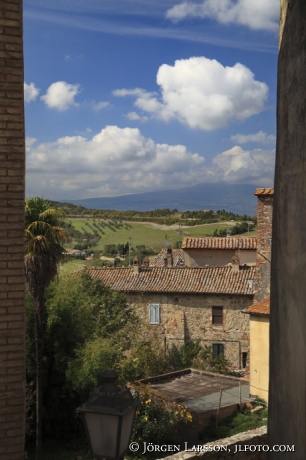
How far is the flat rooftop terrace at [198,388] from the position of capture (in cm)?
1670

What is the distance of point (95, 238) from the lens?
87000mm

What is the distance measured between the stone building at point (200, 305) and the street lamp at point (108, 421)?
82.4 ft

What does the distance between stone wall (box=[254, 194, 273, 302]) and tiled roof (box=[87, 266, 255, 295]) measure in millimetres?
3898

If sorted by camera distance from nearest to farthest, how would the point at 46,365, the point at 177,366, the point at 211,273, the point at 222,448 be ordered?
the point at 222,448
the point at 46,365
the point at 177,366
the point at 211,273

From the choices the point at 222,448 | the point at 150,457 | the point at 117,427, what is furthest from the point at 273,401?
the point at 150,457

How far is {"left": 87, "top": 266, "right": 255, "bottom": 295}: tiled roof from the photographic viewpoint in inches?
1116

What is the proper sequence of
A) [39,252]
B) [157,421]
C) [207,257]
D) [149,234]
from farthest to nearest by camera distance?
[149,234] → [207,257] → [157,421] → [39,252]

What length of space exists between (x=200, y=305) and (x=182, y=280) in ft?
6.78

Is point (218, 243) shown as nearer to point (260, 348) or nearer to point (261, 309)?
point (261, 309)

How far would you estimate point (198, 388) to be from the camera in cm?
1928

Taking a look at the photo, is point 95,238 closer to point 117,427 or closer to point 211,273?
point 211,273

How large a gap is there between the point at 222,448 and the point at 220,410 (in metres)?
6.43

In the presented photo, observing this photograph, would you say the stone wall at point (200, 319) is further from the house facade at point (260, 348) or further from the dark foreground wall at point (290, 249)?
the dark foreground wall at point (290, 249)

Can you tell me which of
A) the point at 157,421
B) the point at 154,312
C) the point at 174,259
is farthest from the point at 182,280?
the point at 157,421
